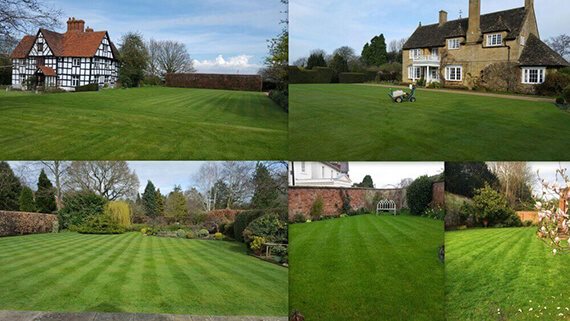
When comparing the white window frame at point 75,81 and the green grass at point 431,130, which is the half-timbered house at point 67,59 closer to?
the white window frame at point 75,81

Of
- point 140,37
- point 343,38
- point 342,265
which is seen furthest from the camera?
point 140,37

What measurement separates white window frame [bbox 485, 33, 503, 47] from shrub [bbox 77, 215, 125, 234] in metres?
7.06

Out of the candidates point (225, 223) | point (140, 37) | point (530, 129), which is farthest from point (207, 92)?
point (530, 129)

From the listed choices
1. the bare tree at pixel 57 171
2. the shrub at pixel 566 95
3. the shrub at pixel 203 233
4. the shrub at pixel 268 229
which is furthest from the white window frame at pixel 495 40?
the bare tree at pixel 57 171

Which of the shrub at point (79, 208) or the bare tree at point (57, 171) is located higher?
the bare tree at point (57, 171)

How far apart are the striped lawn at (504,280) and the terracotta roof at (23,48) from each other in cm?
792

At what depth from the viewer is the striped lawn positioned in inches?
278

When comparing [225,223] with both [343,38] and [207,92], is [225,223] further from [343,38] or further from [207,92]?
[343,38]

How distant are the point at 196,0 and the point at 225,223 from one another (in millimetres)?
3909

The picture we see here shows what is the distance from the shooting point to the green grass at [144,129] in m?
7.72

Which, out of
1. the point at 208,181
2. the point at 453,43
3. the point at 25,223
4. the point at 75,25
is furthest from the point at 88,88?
the point at 453,43

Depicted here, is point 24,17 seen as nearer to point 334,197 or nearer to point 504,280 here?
point 334,197

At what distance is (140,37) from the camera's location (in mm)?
8273

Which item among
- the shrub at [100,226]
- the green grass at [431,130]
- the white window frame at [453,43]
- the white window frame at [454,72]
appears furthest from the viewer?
the shrub at [100,226]
